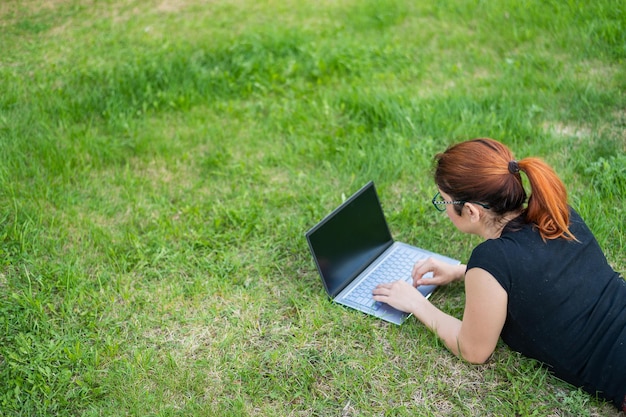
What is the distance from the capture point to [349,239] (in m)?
3.91

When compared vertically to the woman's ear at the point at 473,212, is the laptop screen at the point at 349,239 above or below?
below

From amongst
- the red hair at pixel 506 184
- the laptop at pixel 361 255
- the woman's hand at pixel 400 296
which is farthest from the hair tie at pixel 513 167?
the laptop at pixel 361 255

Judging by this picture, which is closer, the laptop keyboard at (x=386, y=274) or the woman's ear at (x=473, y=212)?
the woman's ear at (x=473, y=212)

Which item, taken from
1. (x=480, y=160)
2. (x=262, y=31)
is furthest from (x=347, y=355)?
(x=262, y=31)

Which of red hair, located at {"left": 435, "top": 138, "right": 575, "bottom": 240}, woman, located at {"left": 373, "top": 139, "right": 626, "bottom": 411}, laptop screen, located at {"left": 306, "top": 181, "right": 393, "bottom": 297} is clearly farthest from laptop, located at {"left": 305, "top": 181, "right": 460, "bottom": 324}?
red hair, located at {"left": 435, "top": 138, "right": 575, "bottom": 240}

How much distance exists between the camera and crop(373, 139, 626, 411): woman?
294 centimetres

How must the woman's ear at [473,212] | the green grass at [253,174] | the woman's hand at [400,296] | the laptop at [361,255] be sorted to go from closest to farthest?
the woman's ear at [473,212], the green grass at [253,174], the woman's hand at [400,296], the laptop at [361,255]

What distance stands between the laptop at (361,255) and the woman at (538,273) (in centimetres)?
75

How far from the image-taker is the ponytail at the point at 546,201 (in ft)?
9.57

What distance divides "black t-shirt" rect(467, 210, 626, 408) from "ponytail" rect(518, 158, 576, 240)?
0.16ft

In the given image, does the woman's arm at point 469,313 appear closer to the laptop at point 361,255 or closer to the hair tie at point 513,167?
the laptop at point 361,255

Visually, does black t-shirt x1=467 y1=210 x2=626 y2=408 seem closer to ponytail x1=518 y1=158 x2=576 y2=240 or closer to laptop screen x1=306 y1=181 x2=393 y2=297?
ponytail x1=518 y1=158 x2=576 y2=240

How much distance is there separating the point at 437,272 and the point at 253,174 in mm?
1705

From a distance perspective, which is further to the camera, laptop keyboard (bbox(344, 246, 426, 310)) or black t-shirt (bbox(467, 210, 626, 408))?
laptop keyboard (bbox(344, 246, 426, 310))
